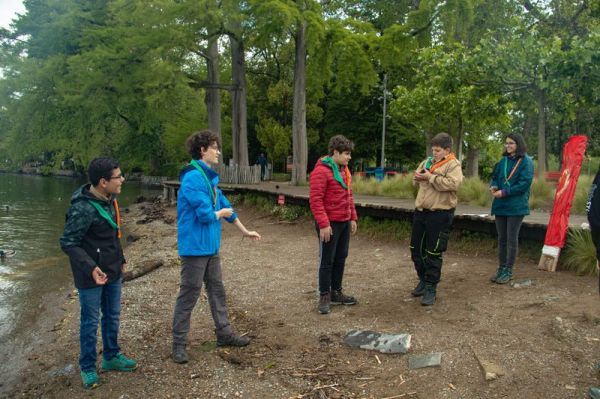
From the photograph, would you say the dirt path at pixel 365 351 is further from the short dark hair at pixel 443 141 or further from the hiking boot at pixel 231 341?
the short dark hair at pixel 443 141

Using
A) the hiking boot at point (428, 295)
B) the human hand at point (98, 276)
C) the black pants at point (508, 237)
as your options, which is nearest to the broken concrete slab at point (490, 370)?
the hiking boot at point (428, 295)

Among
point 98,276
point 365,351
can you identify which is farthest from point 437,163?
point 98,276

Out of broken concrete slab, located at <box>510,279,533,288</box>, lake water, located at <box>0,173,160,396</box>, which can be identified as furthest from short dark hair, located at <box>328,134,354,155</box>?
lake water, located at <box>0,173,160,396</box>

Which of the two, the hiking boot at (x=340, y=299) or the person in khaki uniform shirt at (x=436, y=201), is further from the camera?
the hiking boot at (x=340, y=299)

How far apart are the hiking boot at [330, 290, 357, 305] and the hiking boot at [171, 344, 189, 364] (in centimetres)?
202

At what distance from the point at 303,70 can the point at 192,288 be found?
1995cm

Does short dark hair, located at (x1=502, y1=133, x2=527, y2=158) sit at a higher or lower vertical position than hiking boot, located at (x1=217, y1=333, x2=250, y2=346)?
higher

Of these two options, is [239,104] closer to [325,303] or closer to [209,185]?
[325,303]

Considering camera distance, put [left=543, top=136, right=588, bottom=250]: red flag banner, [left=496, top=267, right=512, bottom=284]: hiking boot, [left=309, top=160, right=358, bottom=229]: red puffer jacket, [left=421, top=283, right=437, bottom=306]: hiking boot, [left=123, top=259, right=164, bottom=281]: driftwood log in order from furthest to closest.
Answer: [left=123, top=259, right=164, bottom=281]: driftwood log, [left=543, top=136, right=588, bottom=250]: red flag banner, [left=496, top=267, right=512, bottom=284]: hiking boot, [left=421, top=283, right=437, bottom=306]: hiking boot, [left=309, top=160, right=358, bottom=229]: red puffer jacket

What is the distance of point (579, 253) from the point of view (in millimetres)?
6570

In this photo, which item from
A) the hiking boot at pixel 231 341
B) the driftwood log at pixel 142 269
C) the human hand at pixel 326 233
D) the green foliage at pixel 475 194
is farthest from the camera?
the green foliage at pixel 475 194

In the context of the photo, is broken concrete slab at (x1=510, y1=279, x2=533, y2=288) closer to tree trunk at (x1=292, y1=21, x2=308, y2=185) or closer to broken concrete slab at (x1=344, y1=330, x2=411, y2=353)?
broken concrete slab at (x1=344, y1=330, x2=411, y2=353)

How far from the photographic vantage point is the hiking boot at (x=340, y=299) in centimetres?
589

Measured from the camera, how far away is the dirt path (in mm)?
3885
